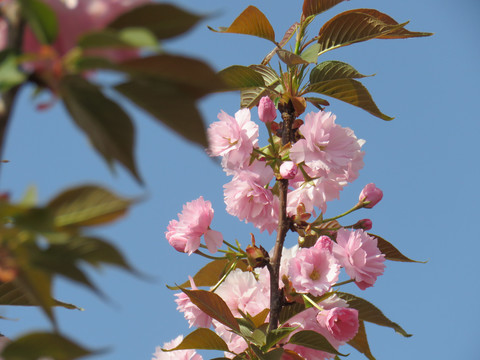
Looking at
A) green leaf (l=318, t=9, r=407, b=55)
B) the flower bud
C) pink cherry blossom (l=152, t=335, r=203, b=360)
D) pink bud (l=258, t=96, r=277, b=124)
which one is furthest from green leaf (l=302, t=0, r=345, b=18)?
pink cherry blossom (l=152, t=335, r=203, b=360)

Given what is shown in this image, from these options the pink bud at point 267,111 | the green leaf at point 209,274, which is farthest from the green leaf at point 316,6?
the green leaf at point 209,274

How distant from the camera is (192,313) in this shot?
4.25 ft

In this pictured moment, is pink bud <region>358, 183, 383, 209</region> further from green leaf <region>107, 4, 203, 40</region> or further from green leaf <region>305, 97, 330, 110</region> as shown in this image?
green leaf <region>107, 4, 203, 40</region>

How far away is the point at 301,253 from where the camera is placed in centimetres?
121

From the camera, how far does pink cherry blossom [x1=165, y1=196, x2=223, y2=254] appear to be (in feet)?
4.22

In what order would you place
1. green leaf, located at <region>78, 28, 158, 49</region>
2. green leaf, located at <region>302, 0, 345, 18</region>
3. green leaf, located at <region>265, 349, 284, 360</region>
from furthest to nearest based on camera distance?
green leaf, located at <region>302, 0, 345, 18</region>
green leaf, located at <region>265, 349, 284, 360</region>
green leaf, located at <region>78, 28, 158, 49</region>

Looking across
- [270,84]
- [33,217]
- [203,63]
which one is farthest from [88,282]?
[270,84]

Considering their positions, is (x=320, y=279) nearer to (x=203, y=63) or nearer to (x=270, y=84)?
(x=270, y=84)

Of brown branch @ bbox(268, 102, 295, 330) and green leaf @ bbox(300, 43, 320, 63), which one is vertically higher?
green leaf @ bbox(300, 43, 320, 63)

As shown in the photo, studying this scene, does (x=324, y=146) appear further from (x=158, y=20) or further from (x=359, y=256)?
(x=158, y=20)

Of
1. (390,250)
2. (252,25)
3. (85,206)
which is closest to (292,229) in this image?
(390,250)

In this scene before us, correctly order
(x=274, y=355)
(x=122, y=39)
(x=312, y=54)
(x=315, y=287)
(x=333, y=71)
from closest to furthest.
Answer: (x=122, y=39) → (x=274, y=355) → (x=315, y=287) → (x=312, y=54) → (x=333, y=71)

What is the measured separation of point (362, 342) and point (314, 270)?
0.27 meters

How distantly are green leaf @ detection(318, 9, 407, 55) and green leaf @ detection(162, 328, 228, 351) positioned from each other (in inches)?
30.8
